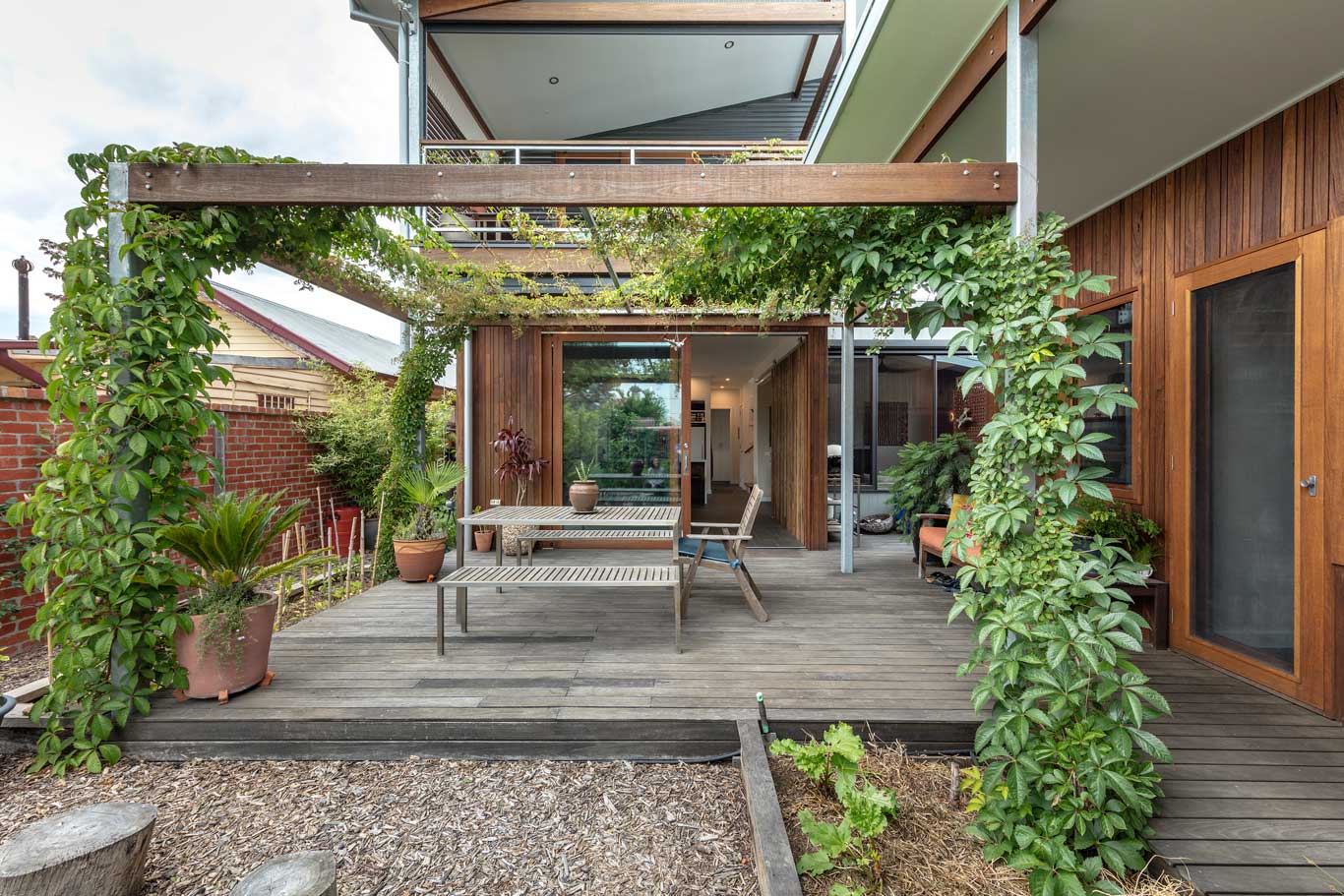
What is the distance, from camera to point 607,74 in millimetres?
6961

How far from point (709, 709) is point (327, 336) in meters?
10.7

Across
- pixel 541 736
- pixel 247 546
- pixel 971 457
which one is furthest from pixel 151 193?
pixel 971 457

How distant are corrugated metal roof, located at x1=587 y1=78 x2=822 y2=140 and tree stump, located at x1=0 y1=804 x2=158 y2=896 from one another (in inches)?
343

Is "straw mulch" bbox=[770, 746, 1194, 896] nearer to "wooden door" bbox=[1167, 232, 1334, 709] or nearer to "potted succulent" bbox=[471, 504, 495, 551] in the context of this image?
"wooden door" bbox=[1167, 232, 1334, 709]

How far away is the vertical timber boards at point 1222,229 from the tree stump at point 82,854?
4.57m

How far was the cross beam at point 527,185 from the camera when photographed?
230 cm

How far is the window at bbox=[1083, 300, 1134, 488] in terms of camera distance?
11.6ft

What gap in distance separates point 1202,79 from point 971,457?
123 inches

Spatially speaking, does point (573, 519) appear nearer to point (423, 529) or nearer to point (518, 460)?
point (423, 529)

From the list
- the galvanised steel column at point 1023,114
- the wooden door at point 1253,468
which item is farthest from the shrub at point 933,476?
the galvanised steel column at point 1023,114

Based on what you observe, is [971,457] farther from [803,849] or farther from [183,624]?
[183,624]

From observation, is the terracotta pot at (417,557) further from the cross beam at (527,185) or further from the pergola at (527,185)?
Answer: the cross beam at (527,185)

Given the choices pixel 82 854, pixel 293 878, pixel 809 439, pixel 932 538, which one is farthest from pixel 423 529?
A: pixel 932 538

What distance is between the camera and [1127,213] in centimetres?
360
